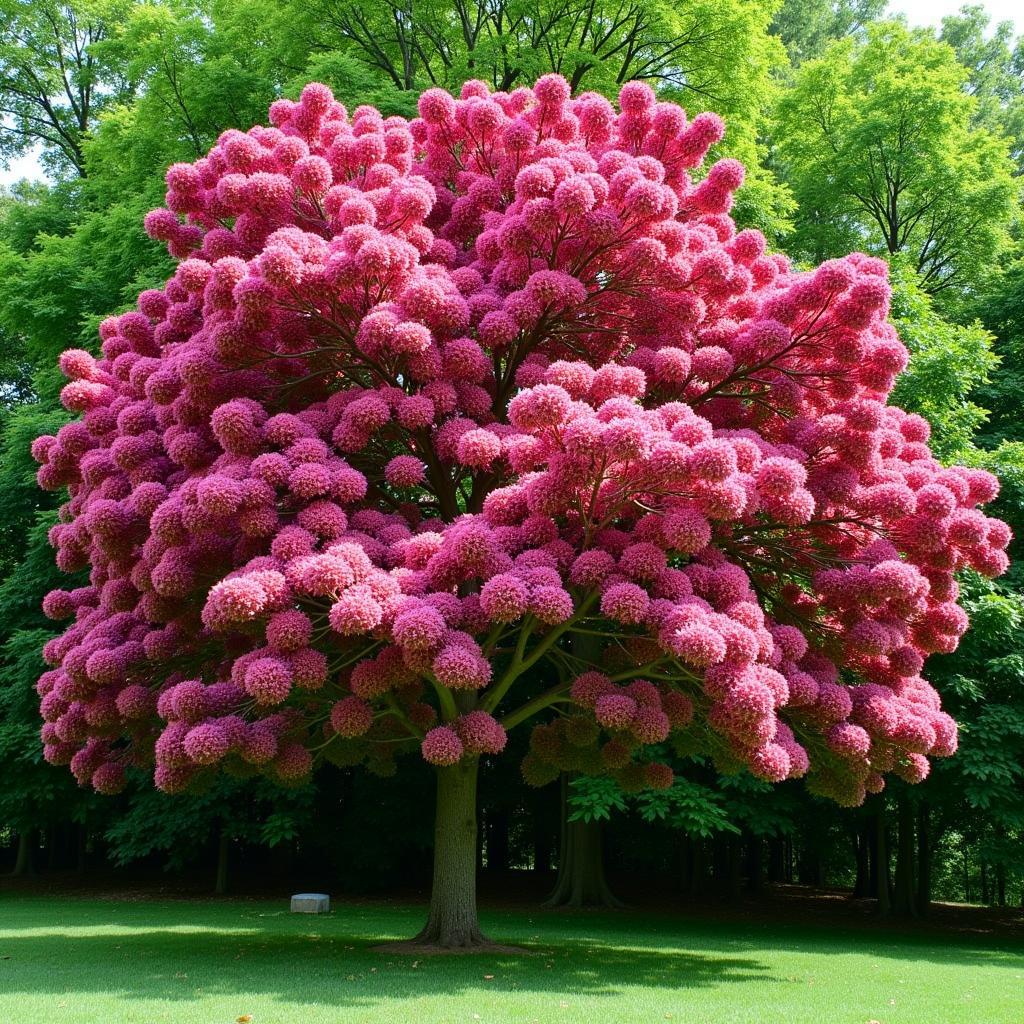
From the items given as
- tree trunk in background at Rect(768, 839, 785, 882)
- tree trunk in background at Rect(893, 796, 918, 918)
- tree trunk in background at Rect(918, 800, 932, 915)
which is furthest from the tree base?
tree trunk in background at Rect(768, 839, 785, 882)

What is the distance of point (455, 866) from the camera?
34.7 feet

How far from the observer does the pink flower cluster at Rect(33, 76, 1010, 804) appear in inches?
307

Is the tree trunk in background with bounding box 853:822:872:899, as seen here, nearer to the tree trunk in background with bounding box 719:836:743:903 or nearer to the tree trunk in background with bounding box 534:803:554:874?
the tree trunk in background with bounding box 719:836:743:903

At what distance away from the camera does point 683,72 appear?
64.0ft

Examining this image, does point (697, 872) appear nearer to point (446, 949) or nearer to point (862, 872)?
point (862, 872)

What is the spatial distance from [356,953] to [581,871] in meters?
9.37

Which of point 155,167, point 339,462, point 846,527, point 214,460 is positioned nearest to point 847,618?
point 846,527

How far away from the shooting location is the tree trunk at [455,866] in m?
10.6

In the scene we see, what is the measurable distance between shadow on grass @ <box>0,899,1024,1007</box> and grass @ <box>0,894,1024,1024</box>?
0.04 metres

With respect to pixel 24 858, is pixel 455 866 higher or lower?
higher

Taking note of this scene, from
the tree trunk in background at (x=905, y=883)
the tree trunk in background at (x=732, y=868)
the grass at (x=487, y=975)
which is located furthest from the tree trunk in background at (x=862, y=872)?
the grass at (x=487, y=975)

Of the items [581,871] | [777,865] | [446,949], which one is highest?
[446,949]

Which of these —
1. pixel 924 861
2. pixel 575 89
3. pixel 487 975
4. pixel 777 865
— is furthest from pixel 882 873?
pixel 575 89

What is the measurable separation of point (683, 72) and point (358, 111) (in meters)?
10.9
